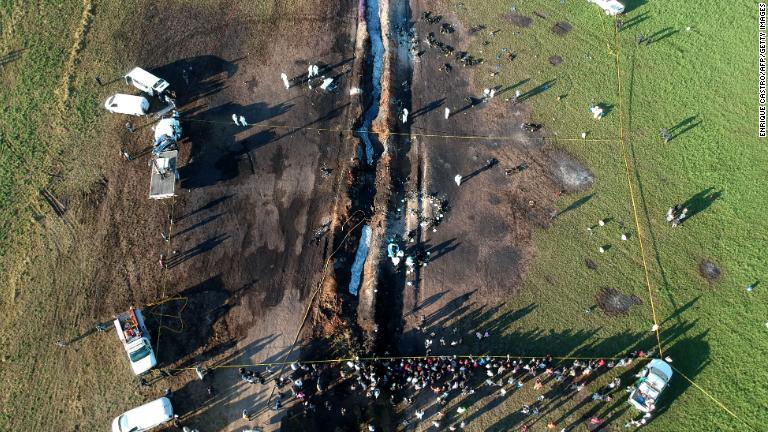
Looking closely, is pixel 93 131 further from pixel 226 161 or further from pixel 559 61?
pixel 559 61

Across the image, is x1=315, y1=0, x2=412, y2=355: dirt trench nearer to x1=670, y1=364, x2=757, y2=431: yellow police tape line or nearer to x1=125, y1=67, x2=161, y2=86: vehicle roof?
x1=125, y1=67, x2=161, y2=86: vehicle roof

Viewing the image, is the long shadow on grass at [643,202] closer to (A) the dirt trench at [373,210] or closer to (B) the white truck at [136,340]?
(A) the dirt trench at [373,210]

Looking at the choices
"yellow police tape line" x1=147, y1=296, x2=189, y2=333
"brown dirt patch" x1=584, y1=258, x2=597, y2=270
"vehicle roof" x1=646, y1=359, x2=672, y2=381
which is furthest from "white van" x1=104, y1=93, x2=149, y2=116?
"vehicle roof" x1=646, y1=359, x2=672, y2=381

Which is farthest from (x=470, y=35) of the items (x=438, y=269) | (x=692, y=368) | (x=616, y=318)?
(x=692, y=368)

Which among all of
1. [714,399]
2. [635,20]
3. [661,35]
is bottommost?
[714,399]

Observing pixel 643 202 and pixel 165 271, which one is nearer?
pixel 165 271

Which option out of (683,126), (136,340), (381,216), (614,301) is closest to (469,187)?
(381,216)

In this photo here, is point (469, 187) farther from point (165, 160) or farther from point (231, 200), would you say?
point (165, 160)
